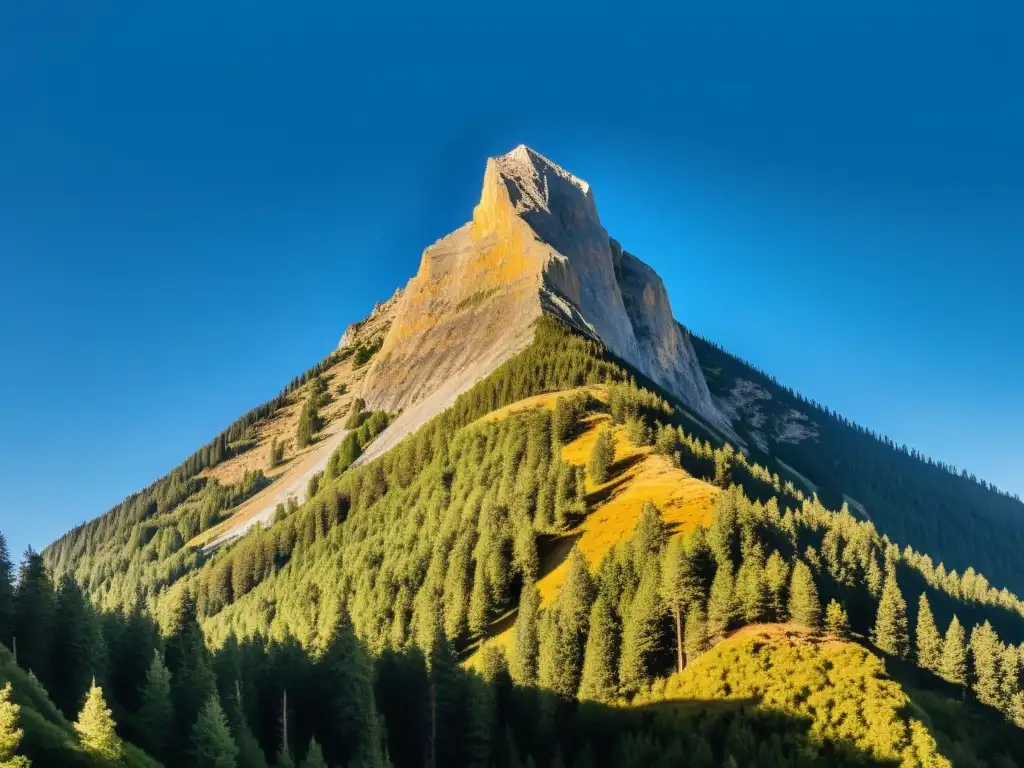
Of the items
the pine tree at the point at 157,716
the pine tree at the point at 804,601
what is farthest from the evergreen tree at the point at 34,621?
the pine tree at the point at 804,601

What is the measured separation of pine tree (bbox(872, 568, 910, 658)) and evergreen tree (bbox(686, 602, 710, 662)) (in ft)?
68.7

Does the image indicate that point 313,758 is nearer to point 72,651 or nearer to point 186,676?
point 186,676

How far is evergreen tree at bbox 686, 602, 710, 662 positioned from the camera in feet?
238

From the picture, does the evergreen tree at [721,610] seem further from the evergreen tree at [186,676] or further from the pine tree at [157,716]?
the pine tree at [157,716]

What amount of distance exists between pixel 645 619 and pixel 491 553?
32.9 meters

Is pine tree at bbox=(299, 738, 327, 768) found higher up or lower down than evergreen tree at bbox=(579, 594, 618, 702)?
lower down

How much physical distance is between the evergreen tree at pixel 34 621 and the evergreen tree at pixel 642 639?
5006 cm

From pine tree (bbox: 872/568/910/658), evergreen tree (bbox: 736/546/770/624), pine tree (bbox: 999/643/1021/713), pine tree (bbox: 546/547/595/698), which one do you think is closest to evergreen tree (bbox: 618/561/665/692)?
pine tree (bbox: 546/547/595/698)

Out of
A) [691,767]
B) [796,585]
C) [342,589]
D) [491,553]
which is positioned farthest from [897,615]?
[342,589]

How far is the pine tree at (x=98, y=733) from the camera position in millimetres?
36812

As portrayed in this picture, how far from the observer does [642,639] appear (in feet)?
246

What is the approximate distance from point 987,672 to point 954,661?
9.75ft

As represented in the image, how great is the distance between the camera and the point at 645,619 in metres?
76.1

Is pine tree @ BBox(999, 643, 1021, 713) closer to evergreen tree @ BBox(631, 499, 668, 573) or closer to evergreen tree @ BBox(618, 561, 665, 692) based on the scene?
evergreen tree @ BBox(618, 561, 665, 692)
